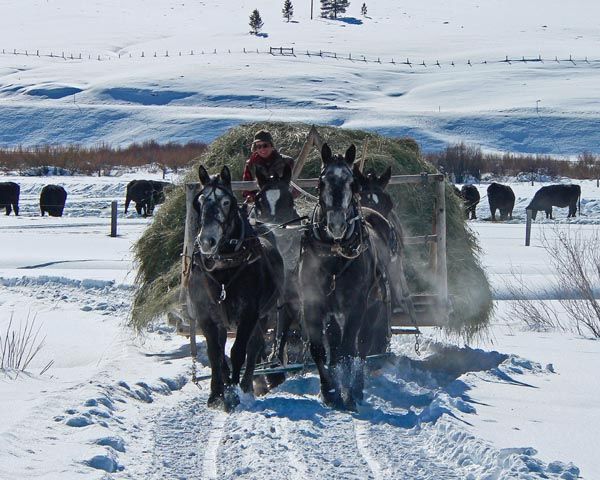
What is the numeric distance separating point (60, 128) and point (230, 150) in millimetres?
77384

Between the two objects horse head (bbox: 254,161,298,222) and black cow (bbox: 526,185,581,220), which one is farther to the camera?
black cow (bbox: 526,185,581,220)

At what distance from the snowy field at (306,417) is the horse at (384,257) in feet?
1.24

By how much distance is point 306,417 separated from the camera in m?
7.82

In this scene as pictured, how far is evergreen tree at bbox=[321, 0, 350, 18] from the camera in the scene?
161 metres

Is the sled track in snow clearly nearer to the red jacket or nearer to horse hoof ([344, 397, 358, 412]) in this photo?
horse hoof ([344, 397, 358, 412])

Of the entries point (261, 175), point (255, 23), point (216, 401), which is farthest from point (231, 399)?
point (255, 23)

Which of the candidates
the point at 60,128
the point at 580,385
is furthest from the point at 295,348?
the point at 60,128

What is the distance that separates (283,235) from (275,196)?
0.40m

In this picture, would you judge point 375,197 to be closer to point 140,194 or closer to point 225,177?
point 225,177

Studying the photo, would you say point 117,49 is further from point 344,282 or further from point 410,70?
point 344,282

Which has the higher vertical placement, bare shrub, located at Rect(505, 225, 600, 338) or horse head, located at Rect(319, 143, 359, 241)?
horse head, located at Rect(319, 143, 359, 241)

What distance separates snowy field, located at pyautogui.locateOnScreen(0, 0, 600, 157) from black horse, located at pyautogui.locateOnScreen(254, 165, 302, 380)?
209ft

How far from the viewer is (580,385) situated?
8867 millimetres

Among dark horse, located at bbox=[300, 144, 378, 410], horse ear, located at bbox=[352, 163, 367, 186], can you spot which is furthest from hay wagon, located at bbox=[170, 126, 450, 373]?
dark horse, located at bbox=[300, 144, 378, 410]
